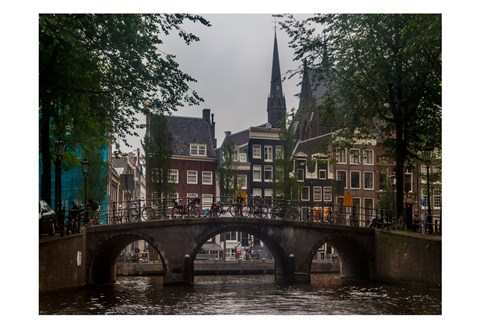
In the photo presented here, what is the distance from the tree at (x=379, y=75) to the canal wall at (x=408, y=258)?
125 centimetres

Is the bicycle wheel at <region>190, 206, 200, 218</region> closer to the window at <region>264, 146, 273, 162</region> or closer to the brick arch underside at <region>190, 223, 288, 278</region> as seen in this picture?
the brick arch underside at <region>190, 223, 288, 278</region>

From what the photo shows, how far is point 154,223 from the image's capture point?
25109mm

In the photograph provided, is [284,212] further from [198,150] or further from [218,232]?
[198,150]

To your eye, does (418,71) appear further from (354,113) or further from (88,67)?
(88,67)

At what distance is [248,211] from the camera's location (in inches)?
1038

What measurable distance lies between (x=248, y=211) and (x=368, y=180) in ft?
13.2

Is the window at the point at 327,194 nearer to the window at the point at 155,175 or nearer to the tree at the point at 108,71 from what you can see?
the window at the point at 155,175

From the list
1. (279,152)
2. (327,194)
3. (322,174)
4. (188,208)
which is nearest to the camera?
(188,208)

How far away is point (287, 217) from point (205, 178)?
3689 mm

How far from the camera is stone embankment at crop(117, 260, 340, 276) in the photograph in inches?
1375

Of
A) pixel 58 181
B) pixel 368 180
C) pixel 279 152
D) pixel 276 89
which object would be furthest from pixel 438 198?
pixel 279 152

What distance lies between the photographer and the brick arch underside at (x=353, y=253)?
25828 mm
